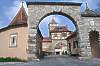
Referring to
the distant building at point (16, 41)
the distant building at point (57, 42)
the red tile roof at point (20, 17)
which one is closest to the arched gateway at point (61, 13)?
the distant building at point (16, 41)

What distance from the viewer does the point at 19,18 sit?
75.9 ft

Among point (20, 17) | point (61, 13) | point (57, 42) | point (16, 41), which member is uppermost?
point (20, 17)

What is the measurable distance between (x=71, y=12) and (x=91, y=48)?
3992 millimetres

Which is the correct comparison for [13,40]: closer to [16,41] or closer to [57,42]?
[16,41]

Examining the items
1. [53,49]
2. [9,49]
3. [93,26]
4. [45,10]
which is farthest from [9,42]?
[53,49]

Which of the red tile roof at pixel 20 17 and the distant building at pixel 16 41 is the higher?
the red tile roof at pixel 20 17

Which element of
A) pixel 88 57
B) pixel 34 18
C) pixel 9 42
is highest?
pixel 34 18

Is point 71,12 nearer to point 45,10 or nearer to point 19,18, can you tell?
point 45,10

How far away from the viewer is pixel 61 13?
19344 mm

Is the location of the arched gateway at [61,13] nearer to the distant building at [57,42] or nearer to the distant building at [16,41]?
the distant building at [16,41]

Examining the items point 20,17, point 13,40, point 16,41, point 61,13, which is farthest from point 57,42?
point 61,13

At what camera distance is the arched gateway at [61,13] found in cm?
1897

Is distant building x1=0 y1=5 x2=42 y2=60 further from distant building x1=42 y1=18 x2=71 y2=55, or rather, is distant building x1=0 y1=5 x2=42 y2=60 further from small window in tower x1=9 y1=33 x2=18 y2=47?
distant building x1=42 y1=18 x2=71 y2=55

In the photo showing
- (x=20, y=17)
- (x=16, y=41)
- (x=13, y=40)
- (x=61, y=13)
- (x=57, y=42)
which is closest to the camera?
(x=61, y=13)
